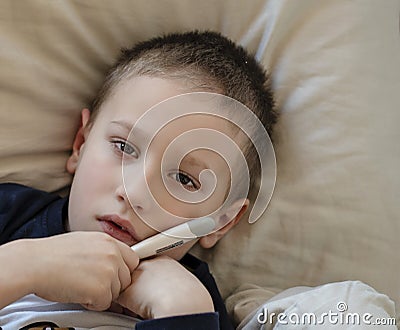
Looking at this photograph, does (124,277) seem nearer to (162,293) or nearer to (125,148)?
(162,293)

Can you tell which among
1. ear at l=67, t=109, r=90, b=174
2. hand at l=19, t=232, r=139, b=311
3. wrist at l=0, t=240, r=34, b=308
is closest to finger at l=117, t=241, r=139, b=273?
hand at l=19, t=232, r=139, b=311

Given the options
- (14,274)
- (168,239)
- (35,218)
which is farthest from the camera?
(35,218)

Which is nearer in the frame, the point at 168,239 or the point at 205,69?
the point at 168,239

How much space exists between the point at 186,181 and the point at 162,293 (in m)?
0.17

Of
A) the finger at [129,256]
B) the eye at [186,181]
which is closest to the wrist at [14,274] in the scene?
the finger at [129,256]

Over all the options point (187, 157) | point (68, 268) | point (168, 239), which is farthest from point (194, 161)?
point (68, 268)

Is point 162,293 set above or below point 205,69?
below

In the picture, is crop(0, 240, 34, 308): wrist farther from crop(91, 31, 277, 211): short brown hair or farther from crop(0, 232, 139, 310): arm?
crop(91, 31, 277, 211): short brown hair

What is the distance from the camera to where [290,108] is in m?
1.00

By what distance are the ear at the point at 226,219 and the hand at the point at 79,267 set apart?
209 millimetres

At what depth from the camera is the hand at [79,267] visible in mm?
724

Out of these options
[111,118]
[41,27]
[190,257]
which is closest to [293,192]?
[190,257]

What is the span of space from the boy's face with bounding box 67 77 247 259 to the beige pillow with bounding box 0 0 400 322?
0.09m

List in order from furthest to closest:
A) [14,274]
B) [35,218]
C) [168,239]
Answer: [35,218], [168,239], [14,274]
